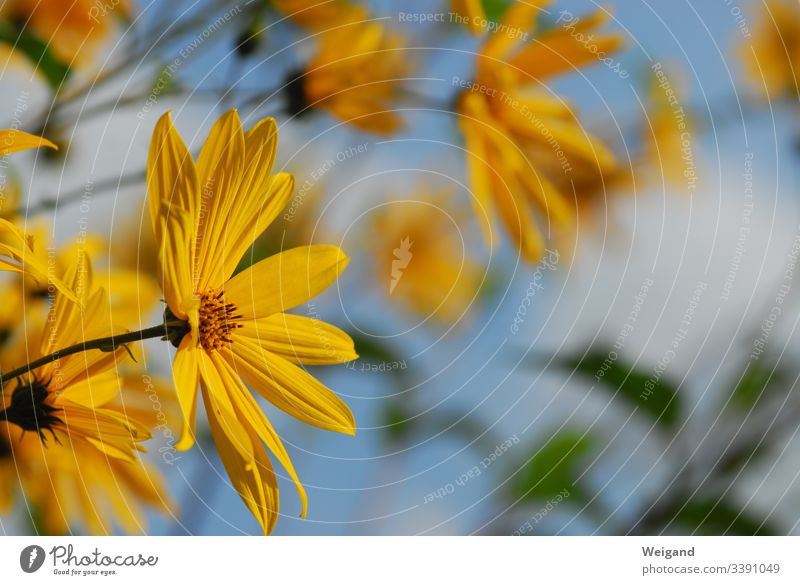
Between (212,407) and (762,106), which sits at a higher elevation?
(762,106)

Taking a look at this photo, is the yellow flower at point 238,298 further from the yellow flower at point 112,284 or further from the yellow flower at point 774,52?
the yellow flower at point 774,52

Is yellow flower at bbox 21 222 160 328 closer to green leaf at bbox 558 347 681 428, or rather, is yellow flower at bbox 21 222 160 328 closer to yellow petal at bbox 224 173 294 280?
yellow petal at bbox 224 173 294 280

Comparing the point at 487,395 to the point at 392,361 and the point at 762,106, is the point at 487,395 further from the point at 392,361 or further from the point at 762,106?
the point at 762,106

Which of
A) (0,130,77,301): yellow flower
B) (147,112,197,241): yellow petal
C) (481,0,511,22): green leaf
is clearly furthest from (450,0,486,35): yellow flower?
(0,130,77,301): yellow flower

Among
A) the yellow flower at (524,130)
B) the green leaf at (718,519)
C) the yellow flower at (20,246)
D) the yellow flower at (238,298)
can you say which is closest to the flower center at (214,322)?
the yellow flower at (238,298)

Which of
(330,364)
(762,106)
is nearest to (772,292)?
(762,106)

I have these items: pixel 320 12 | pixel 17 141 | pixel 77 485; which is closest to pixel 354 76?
pixel 320 12

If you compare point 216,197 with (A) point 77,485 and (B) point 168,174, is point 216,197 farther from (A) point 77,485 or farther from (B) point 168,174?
(A) point 77,485
